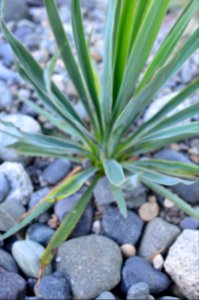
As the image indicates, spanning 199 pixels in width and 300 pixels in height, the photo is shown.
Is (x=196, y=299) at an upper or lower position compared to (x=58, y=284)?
lower

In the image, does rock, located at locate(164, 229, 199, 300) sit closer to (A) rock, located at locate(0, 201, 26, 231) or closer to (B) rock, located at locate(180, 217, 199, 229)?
(B) rock, located at locate(180, 217, 199, 229)

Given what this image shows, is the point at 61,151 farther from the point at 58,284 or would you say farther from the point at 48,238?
the point at 58,284

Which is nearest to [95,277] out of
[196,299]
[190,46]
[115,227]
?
[115,227]

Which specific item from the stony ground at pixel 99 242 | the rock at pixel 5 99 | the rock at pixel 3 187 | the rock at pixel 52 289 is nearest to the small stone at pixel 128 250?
the stony ground at pixel 99 242

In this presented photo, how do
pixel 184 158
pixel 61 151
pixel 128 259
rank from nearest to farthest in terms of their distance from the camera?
pixel 128 259
pixel 61 151
pixel 184 158

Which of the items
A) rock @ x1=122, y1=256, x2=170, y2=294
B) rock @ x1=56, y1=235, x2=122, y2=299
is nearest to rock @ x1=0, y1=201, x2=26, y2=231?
rock @ x1=56, y1=235, x2=122, y2=299

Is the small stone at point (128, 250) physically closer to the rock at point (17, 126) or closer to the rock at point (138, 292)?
the rock at point (138, 292)

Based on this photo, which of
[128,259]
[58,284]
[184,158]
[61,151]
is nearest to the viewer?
[58,284]
